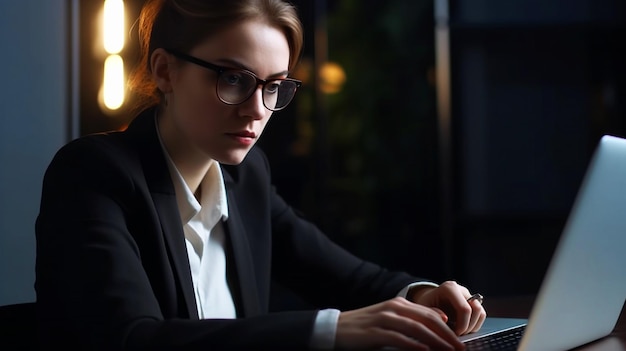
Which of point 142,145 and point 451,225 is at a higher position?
point 142,145

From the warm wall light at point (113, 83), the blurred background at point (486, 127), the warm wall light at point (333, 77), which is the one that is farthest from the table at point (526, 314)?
the warm wall light at point (333, 77)

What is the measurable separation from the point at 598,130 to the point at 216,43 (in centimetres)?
353

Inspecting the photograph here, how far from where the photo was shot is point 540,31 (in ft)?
15.1

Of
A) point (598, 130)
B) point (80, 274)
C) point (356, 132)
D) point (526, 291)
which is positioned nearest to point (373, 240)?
point (356, 132)

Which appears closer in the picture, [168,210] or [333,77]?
[168,210]

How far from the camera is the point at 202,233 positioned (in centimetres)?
168

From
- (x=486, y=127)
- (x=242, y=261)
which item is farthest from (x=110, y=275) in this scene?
(x=486, y=127)

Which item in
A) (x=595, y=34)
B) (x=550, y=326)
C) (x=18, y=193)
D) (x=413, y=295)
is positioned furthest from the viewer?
(x=595, y=34)

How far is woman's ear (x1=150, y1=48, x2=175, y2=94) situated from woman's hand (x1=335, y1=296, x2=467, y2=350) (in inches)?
28.4

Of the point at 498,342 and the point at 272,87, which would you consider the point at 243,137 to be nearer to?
the point at 272,87

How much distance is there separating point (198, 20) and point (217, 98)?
16 centimetres

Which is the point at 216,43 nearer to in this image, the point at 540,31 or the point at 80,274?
the point at 80,274

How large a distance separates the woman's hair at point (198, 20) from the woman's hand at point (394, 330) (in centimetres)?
69

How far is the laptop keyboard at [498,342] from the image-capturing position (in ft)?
3.91
